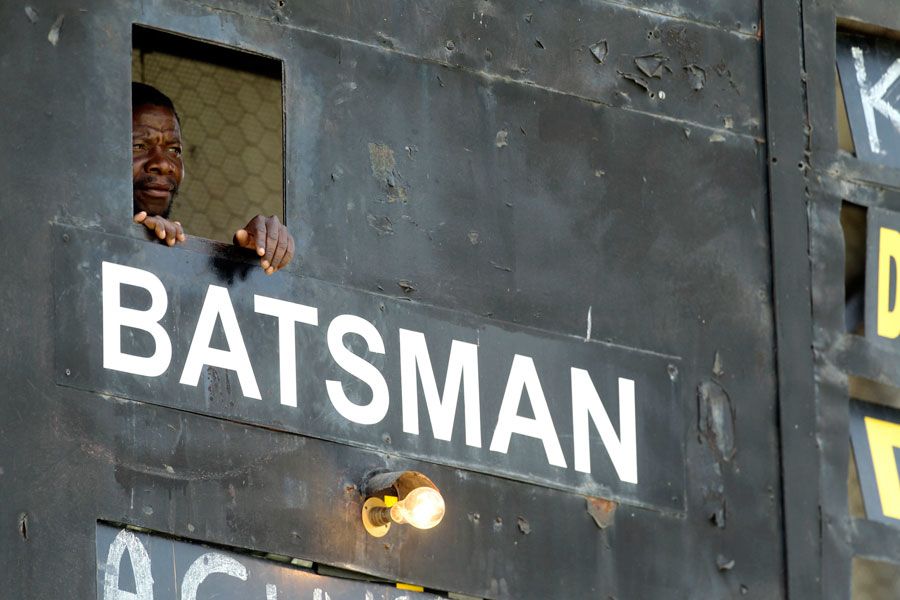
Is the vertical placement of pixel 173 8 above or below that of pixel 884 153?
below

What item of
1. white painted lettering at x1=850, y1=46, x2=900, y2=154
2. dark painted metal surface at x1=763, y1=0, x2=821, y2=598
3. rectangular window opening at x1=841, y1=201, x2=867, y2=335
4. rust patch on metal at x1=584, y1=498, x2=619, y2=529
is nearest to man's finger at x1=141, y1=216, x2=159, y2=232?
rust patch on metal at x1=584, y1=498, x2=619, y2=529

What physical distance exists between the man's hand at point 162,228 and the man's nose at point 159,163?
1.12 metres

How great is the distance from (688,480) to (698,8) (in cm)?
186

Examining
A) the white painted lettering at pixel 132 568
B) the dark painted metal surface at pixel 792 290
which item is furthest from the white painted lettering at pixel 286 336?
the dark painted metal surface at pixel 792 290

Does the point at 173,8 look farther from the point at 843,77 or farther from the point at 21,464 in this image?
the point at 843,77

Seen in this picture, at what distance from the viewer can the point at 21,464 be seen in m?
6.76

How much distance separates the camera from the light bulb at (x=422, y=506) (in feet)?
23.6

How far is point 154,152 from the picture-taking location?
27.6ft

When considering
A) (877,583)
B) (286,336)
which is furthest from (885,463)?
(877,583)

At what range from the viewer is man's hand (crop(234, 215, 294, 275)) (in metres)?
7.35

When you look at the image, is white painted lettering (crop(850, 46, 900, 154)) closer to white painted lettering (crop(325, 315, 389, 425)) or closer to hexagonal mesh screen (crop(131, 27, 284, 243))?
hexagonal mesh screen (crop(131, 27, 284, 243))

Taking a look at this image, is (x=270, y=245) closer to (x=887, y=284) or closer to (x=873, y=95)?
(x=887, y=284)

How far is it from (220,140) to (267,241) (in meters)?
2.73

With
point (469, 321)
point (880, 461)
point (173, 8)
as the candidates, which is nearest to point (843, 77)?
point (880, 461)
